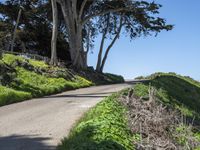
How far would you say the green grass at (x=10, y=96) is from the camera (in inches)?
835

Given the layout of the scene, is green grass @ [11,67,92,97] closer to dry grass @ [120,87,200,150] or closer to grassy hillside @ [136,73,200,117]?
grassy hillside @ [136,73,200,117]

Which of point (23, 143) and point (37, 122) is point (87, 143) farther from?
point (37, 122)

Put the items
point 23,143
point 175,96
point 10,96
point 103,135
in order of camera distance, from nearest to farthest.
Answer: point 103,135 → point 23,143 → point 10,96 → point 175,96

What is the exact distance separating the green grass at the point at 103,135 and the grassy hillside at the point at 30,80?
880 cm

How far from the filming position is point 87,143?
10.0m

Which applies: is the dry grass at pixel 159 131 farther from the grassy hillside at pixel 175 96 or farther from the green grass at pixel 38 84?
the green grass at pixel 38 84

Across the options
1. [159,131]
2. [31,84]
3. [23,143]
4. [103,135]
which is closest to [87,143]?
[103,135]

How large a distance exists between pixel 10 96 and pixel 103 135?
11.7 meters

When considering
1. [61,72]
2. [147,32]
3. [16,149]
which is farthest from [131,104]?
[147,32]

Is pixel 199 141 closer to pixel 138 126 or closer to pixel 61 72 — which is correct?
pixel 138 126

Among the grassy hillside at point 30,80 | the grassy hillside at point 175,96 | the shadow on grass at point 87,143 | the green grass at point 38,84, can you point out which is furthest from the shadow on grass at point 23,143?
the green grass at point 38,84

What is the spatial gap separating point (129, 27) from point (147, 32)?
129 inches

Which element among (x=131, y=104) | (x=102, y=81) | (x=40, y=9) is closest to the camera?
(x=131, y=104)

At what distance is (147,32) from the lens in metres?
48.3
